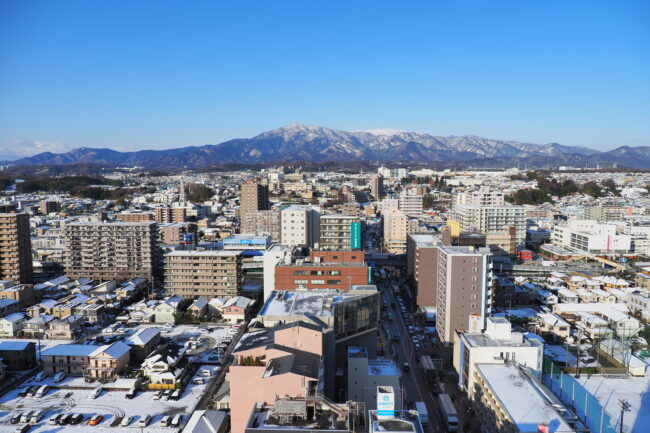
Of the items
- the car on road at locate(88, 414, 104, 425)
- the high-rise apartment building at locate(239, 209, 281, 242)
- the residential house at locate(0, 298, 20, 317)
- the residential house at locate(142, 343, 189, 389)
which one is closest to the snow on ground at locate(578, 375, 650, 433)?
the residential house at locate(142, 343, 189, 389)

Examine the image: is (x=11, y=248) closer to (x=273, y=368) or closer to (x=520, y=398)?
(x=273, y=368)

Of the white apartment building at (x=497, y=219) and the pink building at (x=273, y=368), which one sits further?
the white apartment building at (x=497, y=219)

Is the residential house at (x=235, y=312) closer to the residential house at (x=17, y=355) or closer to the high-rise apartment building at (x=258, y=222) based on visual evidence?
the residential house at (x=17, y=355)

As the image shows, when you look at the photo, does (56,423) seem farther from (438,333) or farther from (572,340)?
(572,340)

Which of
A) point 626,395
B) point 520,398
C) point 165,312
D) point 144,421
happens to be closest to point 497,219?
point 626,395

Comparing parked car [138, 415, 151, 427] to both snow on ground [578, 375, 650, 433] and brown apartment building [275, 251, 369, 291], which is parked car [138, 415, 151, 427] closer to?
brown apartment building [275, 251, 369, 291]

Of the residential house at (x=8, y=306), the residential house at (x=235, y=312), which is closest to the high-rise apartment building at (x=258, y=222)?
the residential house at (x=235, y=312)

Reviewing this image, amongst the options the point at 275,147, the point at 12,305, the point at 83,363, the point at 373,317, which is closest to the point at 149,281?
the point at 12,305
